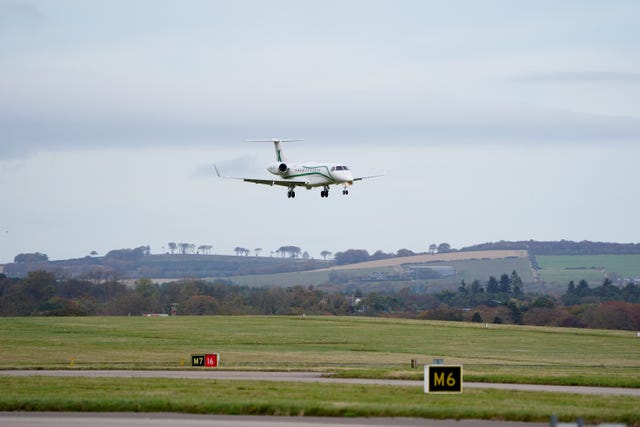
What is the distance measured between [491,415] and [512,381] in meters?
14.9

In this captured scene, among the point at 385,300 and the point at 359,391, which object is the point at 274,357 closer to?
the point at 359,391

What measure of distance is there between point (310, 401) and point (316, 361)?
35.6 m

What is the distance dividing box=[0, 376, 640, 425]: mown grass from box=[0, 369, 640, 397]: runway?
292 centimetres

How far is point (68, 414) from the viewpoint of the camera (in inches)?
1436

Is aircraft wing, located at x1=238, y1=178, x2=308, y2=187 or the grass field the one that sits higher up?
aircraft wing, located at x1=238, y1=178, x2=308, y2=187

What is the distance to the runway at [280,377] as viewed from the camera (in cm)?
4612

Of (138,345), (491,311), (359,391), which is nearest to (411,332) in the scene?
(138,345)

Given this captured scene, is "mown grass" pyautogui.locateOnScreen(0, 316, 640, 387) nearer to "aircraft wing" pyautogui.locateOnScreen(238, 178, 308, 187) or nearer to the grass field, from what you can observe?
the grass field

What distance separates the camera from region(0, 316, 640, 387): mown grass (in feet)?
215

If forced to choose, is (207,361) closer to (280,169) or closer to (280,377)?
(280,377)

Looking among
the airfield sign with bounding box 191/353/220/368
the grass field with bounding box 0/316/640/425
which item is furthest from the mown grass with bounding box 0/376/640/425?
the airfield sign with bounding box 191/353/220/368

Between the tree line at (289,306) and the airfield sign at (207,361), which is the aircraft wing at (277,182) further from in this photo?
the tree line at (289,306)

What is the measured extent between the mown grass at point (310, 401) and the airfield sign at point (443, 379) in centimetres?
32

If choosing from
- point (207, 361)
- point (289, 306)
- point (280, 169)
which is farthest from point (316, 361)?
point (289, 306)
